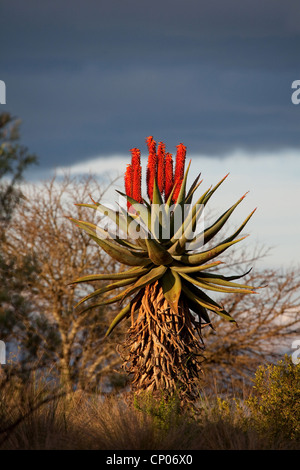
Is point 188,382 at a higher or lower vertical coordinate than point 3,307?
lower

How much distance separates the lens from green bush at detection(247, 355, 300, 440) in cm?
782

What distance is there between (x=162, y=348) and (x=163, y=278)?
0.94 meters

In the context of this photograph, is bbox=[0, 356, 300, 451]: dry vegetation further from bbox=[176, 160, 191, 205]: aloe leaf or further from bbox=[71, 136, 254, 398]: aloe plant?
bbox=[176, 160, 191, 205]: aloe leaf

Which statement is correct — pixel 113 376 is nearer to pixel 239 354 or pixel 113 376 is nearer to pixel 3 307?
pixel 239 354

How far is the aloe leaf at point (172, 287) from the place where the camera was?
7316 millimetres

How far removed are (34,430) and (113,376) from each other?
10911 mm

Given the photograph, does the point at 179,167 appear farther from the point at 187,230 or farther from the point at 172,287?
the point at 172,287

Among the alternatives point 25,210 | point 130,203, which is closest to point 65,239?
point 25,210

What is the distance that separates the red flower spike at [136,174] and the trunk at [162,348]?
1359mm

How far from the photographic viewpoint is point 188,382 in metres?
7.70

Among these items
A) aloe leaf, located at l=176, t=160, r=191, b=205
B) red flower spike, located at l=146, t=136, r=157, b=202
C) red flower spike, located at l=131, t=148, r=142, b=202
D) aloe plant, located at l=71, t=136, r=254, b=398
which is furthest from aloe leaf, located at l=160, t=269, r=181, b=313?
red flower spike, located at l=146, t=136, r=157, b=202

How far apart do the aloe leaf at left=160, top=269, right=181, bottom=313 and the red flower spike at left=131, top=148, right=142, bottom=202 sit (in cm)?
123
